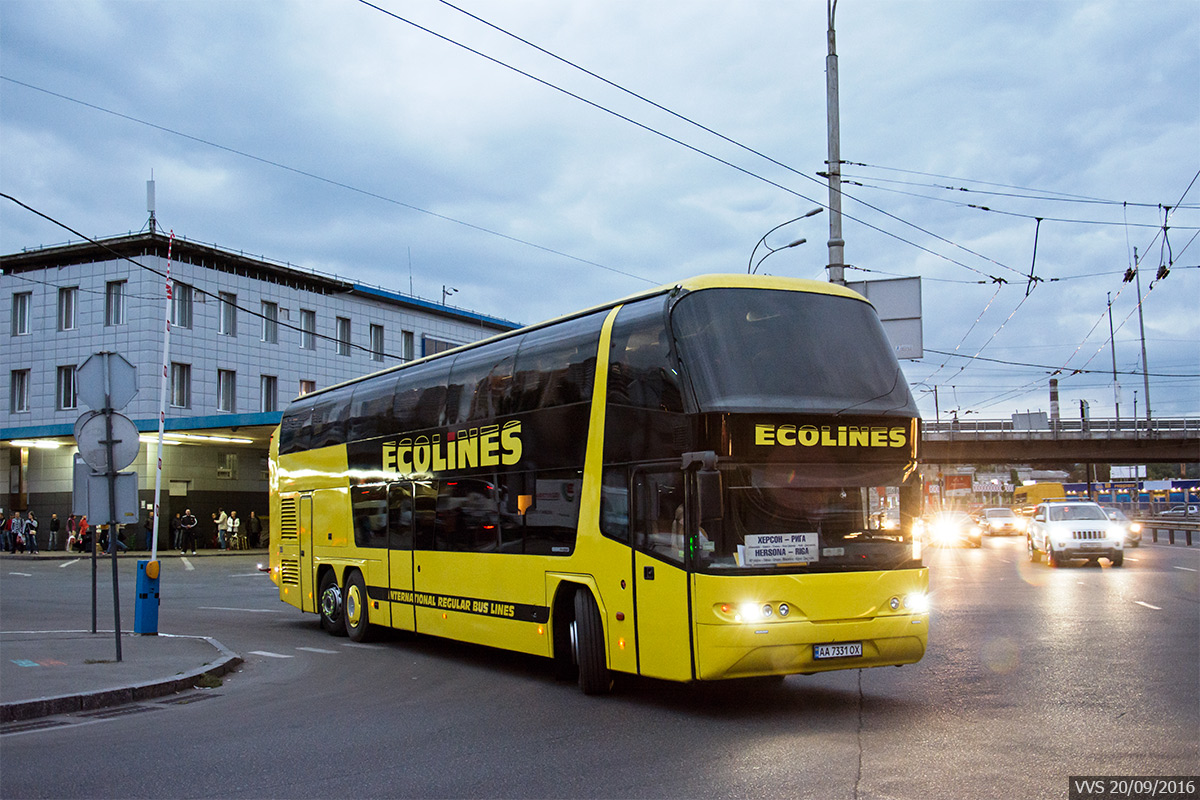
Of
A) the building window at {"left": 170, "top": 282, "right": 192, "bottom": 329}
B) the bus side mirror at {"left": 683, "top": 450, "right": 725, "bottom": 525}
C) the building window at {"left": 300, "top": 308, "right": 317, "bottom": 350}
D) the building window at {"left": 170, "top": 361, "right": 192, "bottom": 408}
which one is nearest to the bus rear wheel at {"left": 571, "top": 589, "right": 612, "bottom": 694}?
the bus side mirror at {"left": 683, "top": 450, "right": 725, "bottom": 525}

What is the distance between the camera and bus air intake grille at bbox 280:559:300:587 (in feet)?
58.6

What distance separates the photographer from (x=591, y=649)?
1005 centimetres

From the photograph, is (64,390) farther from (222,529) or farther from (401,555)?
(401,555)

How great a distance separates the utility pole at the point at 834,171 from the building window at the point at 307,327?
38.7 metres

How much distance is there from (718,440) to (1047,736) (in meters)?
3.23

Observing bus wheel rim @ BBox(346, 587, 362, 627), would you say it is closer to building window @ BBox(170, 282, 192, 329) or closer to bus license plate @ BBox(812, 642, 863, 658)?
bus license plate @ BBox(812, 642, 863, 658)

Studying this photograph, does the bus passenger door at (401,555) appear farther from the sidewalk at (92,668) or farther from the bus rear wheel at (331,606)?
the sidewalk at (92,668)

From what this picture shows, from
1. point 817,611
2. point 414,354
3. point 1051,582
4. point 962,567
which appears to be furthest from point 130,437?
point 414,354

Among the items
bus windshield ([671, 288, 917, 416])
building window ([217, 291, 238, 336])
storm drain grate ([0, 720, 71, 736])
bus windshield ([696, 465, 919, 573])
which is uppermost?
building window ([217, 291, 238, 336])

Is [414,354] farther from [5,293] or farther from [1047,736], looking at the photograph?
[1047,736]

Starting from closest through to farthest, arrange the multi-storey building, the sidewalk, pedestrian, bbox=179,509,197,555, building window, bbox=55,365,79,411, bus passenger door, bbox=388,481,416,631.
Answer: the sidewalk → bus passenger door, bbox=388,481,416,631 → pedestrian, bbox=179,509,197,555 → the multi-storey building → building window, bbox=55,365,79,411

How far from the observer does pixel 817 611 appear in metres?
8.89

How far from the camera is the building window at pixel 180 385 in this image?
47562 millimetres

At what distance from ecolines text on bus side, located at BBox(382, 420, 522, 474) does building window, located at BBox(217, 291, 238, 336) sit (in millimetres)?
38237
